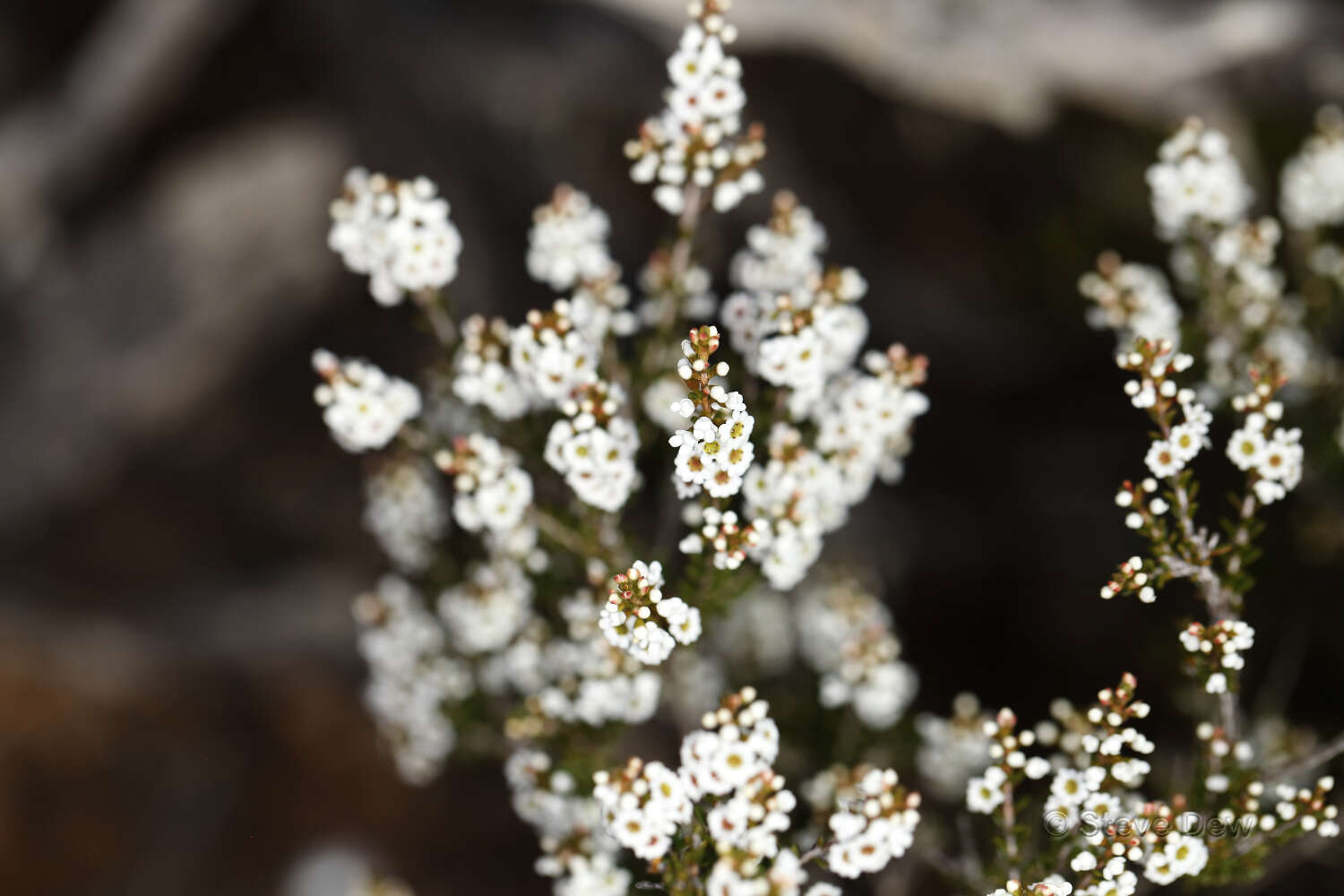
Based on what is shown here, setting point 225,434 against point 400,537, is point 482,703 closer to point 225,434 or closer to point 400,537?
point 400,537

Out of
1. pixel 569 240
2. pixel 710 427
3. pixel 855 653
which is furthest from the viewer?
pixel 855 653

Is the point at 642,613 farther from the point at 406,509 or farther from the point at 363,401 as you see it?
the point at 406,509

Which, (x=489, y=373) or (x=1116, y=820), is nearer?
(x=1116, y=820)

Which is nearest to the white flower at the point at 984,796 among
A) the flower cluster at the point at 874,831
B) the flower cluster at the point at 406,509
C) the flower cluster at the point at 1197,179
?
the flower cluster at the point at 874,831

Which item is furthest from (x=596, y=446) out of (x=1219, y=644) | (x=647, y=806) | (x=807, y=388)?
(x=1219, y=644)

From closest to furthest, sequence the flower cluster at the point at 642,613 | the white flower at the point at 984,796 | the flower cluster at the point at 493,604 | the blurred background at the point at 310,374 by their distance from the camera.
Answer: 1. the flower cluster at the point at 642,613
2. the white flower at the point at 984,796
3. the flower cluster at the point at 493,604
4. the blurred background at the point at 310,374

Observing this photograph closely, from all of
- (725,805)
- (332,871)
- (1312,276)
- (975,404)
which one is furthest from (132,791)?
(1312,276)

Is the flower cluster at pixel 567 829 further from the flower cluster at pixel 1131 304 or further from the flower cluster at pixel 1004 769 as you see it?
the flower cluster at pixel 1131 304
